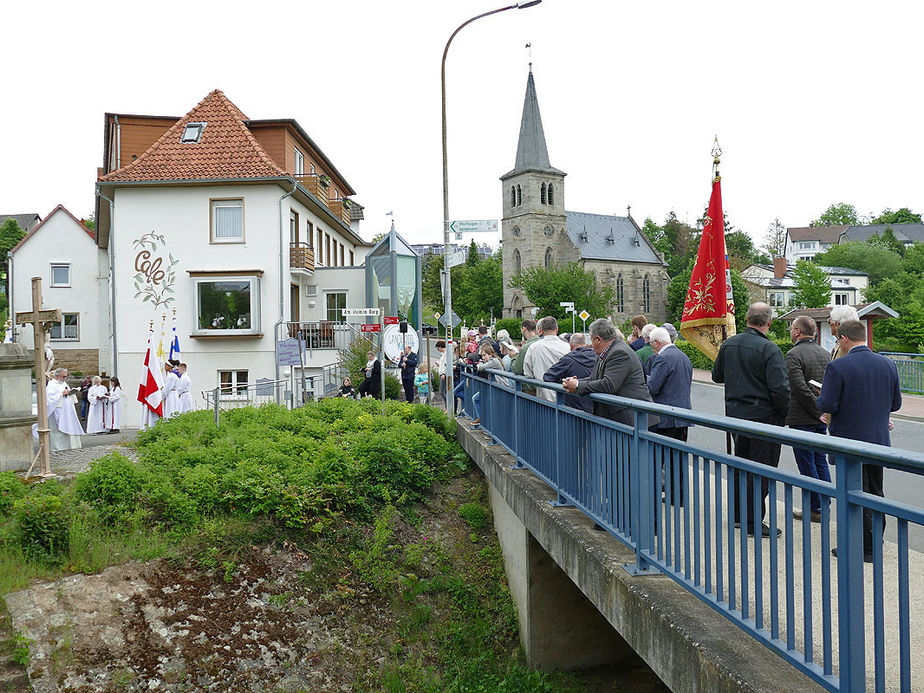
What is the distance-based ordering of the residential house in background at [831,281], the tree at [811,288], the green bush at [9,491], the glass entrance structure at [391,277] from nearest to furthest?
1. the green bush at [9,491]
2. the glass entrance structure at [391,277]
3. the tree at [811,288]
4. the residential house in background at [831,281]

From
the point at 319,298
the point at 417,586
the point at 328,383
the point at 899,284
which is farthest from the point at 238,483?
the point at 899,284

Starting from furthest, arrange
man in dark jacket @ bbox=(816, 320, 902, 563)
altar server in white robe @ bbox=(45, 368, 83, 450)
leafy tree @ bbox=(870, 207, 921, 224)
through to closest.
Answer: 1. leafy tree @ bbox=(870, 207, 921, 224)
2. altar server in white robe @ bbox=(45, 368, 83, 450)
3. man in dark jacket @ bbox=(816, 320, 902, 563)

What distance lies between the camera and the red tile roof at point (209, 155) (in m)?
25.7

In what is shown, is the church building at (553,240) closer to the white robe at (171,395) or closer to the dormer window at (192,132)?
the dormer window at (192,132)

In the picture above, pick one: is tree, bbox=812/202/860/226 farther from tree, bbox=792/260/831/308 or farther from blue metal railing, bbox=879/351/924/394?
blue metal railing, bbox=879/351/924/394

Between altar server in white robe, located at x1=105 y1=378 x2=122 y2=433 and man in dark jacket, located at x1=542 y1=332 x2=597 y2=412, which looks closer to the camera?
man in dark jacket, located at x1=542 y1=332 x2=597 y2=412

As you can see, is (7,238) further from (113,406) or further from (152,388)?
(152,388)

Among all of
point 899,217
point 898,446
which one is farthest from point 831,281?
point 898,446

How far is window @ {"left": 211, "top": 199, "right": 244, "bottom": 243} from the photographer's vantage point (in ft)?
85.8

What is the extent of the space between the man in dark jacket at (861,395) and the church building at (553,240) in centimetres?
7709

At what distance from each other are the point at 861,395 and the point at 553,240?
83750 millimetres

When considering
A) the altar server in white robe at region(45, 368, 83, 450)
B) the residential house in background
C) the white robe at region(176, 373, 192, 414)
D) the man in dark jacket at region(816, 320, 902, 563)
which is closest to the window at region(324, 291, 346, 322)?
the white robe at region(176, 373, 192, 414)

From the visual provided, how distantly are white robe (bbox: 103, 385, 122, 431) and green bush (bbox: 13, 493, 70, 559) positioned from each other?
472 inches

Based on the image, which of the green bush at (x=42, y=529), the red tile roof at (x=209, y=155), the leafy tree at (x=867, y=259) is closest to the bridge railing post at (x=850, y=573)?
the green bush at (x=42, y=529)
